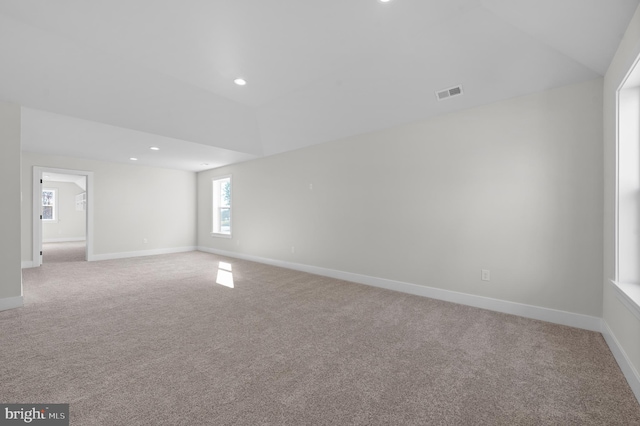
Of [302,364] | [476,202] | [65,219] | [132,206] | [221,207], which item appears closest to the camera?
[302,364]

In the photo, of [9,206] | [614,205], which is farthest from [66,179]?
[614,205]

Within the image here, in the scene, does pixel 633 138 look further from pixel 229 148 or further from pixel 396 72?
pixel 229 148

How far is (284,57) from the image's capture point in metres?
2.95

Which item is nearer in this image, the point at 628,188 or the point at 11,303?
the point at 628,188

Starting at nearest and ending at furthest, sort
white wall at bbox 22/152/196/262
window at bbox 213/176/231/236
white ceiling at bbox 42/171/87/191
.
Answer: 1. white wall at bbox 22/152/196/262
2. window at bbox 213/176/231/236
3. white ceiling at bbox 42/171/87/191

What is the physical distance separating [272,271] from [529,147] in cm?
429

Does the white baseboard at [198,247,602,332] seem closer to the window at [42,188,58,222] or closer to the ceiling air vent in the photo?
the ceiling air vent

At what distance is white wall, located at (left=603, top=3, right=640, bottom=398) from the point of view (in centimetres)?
176

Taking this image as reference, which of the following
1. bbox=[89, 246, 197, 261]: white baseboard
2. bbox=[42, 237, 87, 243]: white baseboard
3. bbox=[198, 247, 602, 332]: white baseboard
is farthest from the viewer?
bbox=[42, 237, 87, 243]: white baseboard

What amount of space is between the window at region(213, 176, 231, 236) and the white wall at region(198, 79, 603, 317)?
3.17 metres

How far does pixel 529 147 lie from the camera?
2.94m

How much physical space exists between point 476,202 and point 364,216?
1.59 m

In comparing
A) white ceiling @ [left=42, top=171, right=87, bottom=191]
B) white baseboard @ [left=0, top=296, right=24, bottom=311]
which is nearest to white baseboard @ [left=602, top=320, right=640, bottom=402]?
white baseboard @ [left=0, top=296, right=24, bottom=311]

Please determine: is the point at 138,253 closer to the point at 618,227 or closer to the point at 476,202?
the point at 476,202
